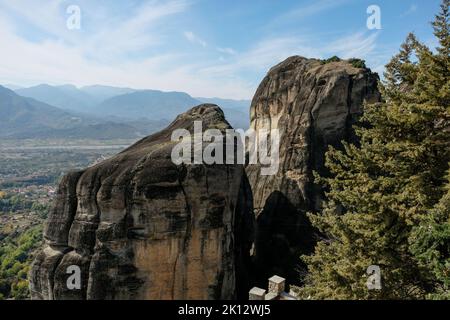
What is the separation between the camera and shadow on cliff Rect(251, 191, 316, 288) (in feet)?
81.9

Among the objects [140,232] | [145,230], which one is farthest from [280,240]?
[140,232]

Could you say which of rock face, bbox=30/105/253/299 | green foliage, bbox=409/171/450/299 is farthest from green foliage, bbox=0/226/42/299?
green foliage, bbox=409/171/450/299

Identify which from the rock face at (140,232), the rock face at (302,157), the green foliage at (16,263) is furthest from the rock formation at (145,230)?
the green foliage at (16,263)

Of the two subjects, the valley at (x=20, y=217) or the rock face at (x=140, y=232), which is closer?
the rock face at (x=140, y=232)

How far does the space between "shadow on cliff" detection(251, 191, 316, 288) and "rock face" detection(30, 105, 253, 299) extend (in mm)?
7448

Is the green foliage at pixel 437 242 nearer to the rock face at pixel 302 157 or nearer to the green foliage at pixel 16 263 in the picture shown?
the rock face at pixel 302 157

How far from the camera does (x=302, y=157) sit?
2719cm

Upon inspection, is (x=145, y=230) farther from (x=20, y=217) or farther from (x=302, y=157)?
(x=20, y=217)

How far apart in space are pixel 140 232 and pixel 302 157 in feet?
48.8

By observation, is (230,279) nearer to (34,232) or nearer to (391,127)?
(391,127)

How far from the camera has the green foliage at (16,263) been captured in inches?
1639

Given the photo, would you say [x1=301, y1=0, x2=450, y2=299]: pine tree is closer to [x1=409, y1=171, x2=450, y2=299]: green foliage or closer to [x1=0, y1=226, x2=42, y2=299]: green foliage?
[x1=409, y1=171, x2=450, y2=299]: green foliage

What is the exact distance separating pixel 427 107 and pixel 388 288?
5.86 m
